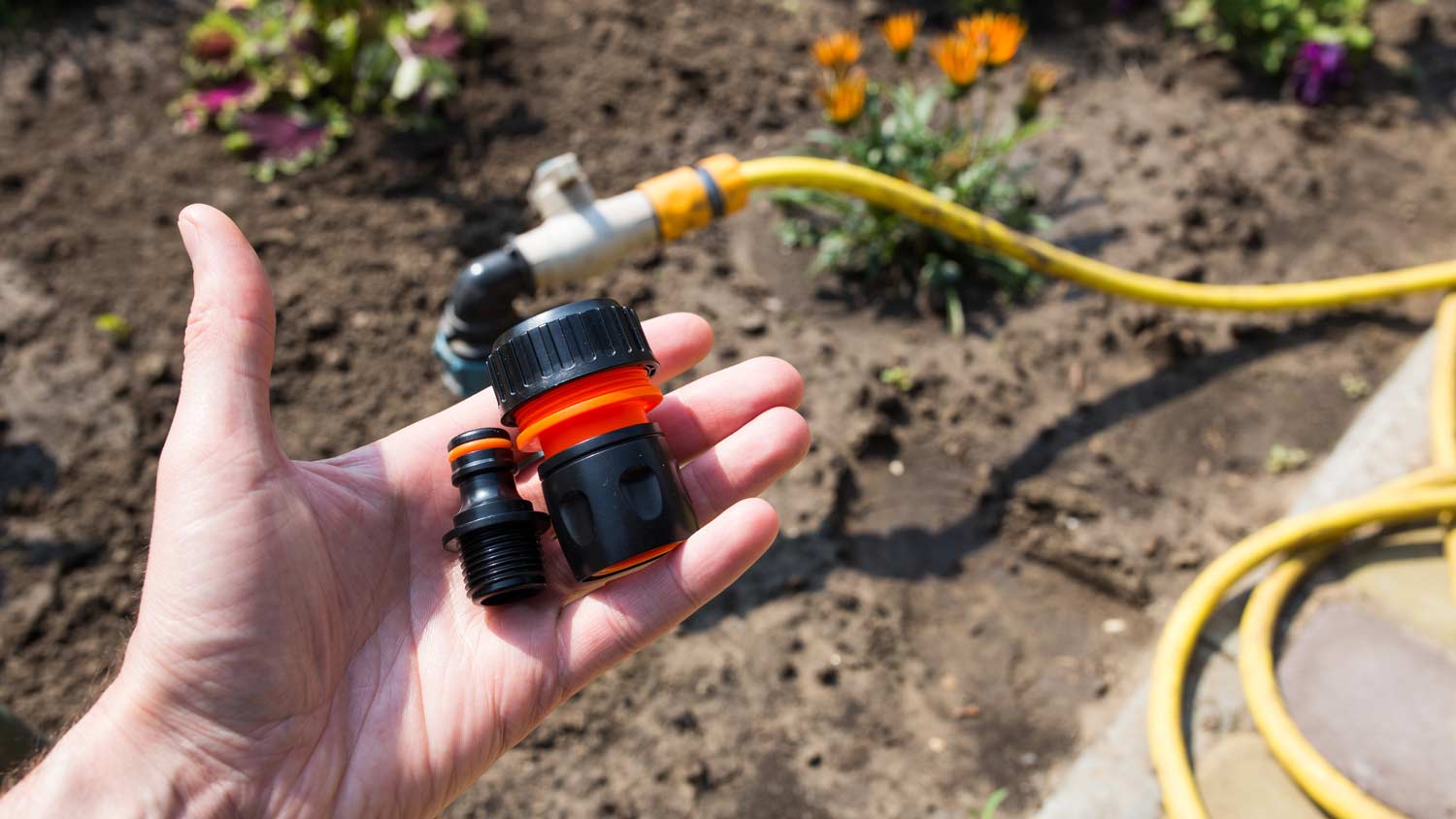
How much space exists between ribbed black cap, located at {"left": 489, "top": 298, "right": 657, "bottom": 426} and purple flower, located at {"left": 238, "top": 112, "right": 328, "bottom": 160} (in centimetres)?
240

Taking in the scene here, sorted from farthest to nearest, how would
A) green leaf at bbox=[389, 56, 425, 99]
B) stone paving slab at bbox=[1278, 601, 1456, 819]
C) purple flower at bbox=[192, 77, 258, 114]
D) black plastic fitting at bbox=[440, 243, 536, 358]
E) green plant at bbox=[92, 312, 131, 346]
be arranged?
purple flower at bbox=[192, 77, 258, 114] → green leaf at bbox=[389, 56, 425, 99] → green plant at bbox=[92, 312, 131, 346] → black plastic fitting at bbox=[440, 243, 536, 358] → stone paving slab at bbox=[1278, 601, 1456, 819]

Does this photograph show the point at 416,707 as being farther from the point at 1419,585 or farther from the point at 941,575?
the point at 1419,585

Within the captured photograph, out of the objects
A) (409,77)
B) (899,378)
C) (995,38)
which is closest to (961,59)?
(995,38)

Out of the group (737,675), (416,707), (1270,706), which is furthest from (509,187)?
(1270,706)

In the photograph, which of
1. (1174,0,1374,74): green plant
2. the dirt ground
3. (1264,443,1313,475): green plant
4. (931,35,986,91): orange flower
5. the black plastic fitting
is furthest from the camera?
(1174,0,1374,74): green plant

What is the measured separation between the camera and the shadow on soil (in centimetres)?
253

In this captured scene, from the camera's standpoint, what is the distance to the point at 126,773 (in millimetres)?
1467

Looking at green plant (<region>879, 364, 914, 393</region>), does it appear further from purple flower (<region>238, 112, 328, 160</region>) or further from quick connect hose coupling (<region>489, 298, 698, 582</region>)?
purple flower (<region>238, 112, 328, 160</region>)

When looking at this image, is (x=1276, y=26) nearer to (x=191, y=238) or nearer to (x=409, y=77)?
(x=409, y=77)

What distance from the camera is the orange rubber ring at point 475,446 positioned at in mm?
1644

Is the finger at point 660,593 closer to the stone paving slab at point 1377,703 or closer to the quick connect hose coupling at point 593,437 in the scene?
the quick connect hose coupling at point 593,437

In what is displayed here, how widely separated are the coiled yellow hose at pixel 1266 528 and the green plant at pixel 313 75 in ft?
5.87

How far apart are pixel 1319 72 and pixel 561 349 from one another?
141 inches

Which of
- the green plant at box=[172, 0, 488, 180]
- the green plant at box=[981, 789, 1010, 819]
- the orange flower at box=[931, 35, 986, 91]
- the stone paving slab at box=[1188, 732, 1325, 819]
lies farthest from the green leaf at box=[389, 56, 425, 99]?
the stone paving slab at box=[1188, 732, 1325, 819]
